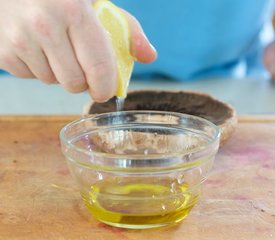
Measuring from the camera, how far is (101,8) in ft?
2.21

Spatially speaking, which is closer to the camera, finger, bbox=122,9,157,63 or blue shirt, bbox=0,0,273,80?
finger, bbox=122,9,157,63

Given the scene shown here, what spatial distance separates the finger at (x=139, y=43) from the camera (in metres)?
0.69

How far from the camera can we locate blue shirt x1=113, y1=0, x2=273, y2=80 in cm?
134

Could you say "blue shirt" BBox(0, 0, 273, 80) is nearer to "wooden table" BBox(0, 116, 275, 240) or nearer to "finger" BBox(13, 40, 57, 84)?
"wooden table" BBox(0, 116, 275, 240)

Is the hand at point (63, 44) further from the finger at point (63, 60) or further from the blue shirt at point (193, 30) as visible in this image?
the blue shirt at point (193, 30)

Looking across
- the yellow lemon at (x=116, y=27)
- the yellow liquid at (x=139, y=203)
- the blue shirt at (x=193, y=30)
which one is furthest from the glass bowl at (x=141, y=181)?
the blue shirt at (x=193, y=30)

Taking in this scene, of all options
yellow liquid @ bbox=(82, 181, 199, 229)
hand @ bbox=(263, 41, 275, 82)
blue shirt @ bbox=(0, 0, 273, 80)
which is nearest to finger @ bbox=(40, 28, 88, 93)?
yellow liquid @ bbox=(82, 181, 199, 229)

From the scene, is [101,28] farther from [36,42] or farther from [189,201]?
[189,201]

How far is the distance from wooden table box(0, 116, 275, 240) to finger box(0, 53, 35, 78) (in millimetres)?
139

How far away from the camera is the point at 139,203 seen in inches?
23.6

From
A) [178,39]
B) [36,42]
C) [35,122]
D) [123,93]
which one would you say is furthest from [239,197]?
[178,39]

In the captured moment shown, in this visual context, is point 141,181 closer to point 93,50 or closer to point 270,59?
point 93,50

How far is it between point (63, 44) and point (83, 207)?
0.19 m

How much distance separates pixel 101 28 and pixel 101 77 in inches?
2.3
